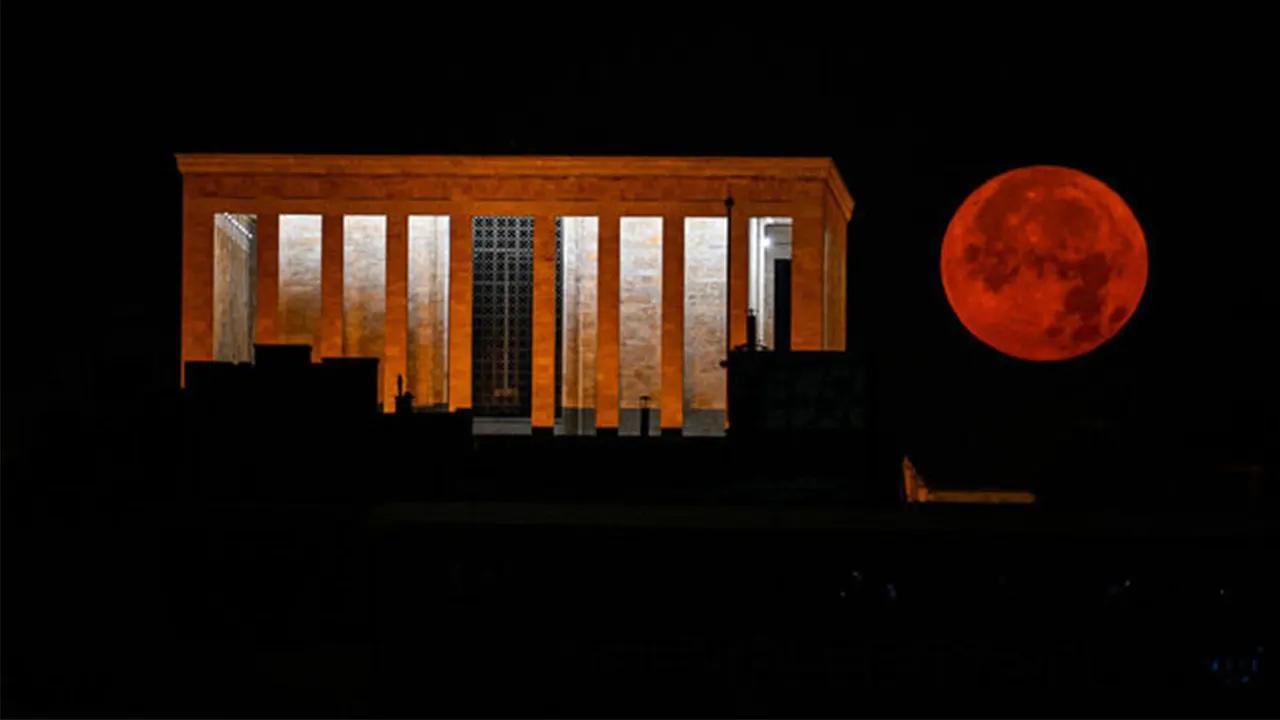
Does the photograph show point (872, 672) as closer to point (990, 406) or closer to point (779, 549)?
point (779, 549)

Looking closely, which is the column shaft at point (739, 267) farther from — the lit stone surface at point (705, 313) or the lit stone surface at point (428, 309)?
the lit stone surface at point (428, 309)

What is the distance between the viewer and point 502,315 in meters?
31.8

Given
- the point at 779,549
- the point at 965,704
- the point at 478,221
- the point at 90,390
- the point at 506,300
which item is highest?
the point at 478,221

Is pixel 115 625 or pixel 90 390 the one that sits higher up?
pixel 90 390

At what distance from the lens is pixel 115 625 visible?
32.2ft

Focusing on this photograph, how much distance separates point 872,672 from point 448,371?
24.3 metres

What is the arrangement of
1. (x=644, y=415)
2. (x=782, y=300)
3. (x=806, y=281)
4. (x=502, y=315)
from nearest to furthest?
(x=644, y=415), (x=806, y=281), (x=502, y=315), (x=782, y=300)

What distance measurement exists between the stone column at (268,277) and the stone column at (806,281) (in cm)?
1207

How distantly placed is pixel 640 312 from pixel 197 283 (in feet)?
34.3

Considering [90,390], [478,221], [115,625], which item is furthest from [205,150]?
[115,625]

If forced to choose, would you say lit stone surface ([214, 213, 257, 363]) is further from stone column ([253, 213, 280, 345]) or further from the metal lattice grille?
the metal lattice grille

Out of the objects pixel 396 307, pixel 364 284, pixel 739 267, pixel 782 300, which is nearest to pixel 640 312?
pixel 739 267

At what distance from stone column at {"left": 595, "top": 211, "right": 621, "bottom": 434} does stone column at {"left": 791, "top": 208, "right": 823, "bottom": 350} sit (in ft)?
13.5

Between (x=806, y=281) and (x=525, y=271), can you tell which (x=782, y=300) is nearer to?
(x=806, y=281)
